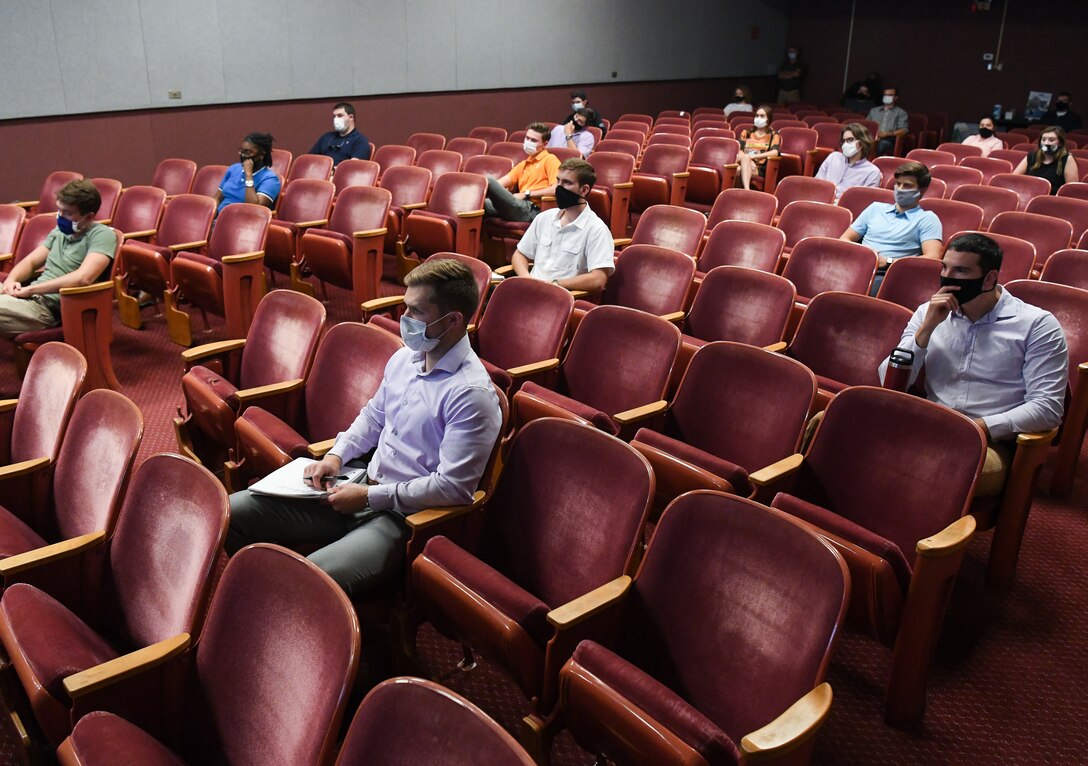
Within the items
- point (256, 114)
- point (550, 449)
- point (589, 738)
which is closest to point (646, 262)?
point (550, 449)

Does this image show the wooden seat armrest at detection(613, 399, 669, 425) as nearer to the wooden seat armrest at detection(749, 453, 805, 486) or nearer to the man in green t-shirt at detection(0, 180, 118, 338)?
the wooden seat armrest at detection(749, 453, 805, 486)

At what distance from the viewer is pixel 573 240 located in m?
4.22

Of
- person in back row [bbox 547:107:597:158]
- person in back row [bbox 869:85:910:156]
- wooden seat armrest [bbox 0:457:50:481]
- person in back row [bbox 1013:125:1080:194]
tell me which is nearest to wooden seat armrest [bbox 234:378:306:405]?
wooden seat armrest [bbox 0:457:50:481]

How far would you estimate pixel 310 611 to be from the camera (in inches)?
58.5

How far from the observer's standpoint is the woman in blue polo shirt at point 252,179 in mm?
5660

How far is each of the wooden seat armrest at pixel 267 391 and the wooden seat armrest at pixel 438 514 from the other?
0.96m

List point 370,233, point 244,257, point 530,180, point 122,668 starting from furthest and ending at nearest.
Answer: point 530,180 → point 370,233 → point 244,257 → point 122,668

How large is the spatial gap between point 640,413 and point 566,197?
180 cm

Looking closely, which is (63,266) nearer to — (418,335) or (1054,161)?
(418,335)

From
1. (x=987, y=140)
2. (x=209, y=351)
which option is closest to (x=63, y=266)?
(x=209, y=351)

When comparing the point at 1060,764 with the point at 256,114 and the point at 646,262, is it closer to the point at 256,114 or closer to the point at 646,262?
the point at 646,262

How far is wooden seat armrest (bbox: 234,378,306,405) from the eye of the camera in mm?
2902

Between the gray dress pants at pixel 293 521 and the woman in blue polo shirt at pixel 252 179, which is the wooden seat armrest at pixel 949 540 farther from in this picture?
the woman in blue polo shirt at pixel 252 179

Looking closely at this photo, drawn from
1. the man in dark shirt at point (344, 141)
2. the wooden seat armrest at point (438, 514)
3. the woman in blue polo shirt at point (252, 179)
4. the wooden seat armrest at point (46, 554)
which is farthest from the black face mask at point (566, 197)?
the man in dark shirt at point (344, 141)
